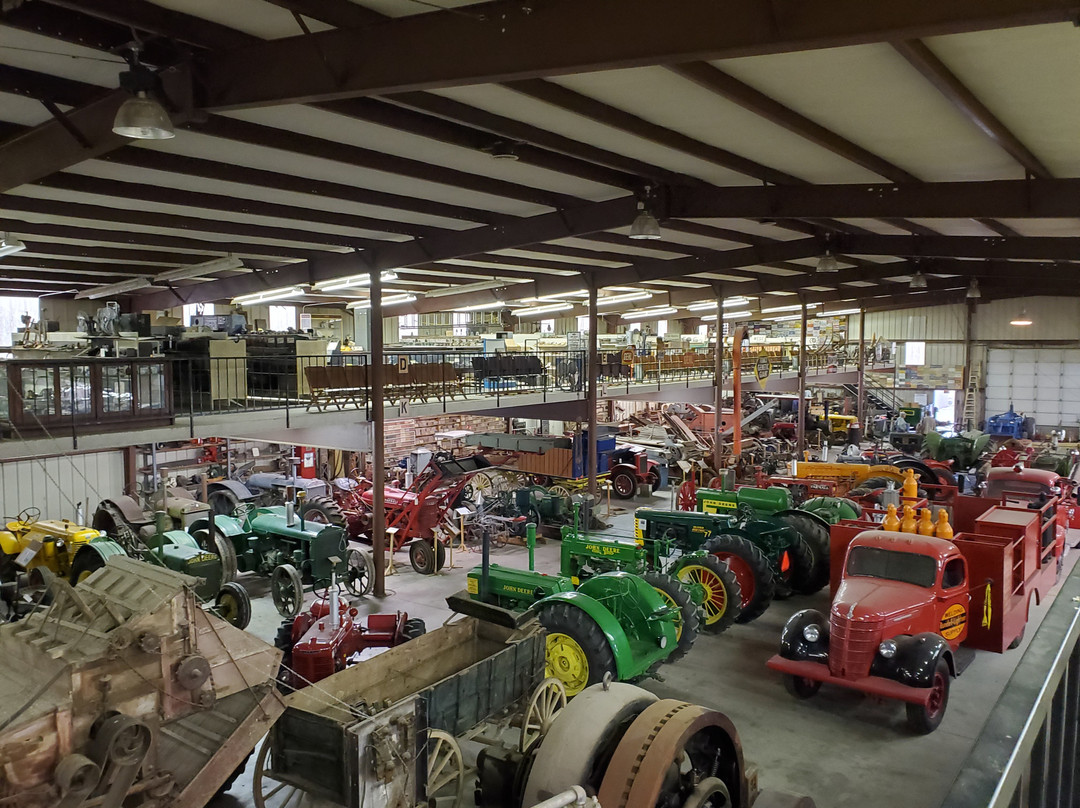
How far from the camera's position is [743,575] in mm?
10820

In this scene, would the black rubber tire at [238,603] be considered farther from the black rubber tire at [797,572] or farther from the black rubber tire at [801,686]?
the black rubber tire at [797,572]

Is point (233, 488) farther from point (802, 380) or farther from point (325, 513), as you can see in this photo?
point (802, 380)

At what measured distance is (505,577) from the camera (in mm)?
9586

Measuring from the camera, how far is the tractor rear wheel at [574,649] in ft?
26.4

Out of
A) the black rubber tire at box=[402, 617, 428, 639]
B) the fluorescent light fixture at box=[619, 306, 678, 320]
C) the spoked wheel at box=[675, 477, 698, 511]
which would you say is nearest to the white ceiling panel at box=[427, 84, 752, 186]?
the black rubber tire at box=[402, 617, 428, 639]

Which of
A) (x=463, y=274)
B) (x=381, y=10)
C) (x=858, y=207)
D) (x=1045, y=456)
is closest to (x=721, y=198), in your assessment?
(x=858, y=207)

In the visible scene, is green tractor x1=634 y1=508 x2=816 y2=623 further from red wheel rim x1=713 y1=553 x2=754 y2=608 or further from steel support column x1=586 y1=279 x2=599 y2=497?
steel support column x1=586 y1=279 x2=599 y2=497

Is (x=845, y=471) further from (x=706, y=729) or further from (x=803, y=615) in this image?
(x=706, y=729)

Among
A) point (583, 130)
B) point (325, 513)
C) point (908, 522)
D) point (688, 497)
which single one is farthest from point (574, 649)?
point (325, 513)

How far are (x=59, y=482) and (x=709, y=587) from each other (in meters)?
14.1

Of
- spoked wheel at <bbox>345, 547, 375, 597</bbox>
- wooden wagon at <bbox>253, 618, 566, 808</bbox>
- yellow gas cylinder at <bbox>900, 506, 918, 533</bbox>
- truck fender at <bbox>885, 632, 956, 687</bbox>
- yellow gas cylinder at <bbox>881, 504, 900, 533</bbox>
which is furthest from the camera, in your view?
spoked wheel at <bbox>345, 547, 375, 597</bbox>

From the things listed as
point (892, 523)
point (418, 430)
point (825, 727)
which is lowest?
point (825, 727)

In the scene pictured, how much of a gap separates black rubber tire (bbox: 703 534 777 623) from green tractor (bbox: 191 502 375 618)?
576cm

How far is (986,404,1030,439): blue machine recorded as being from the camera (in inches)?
1211
